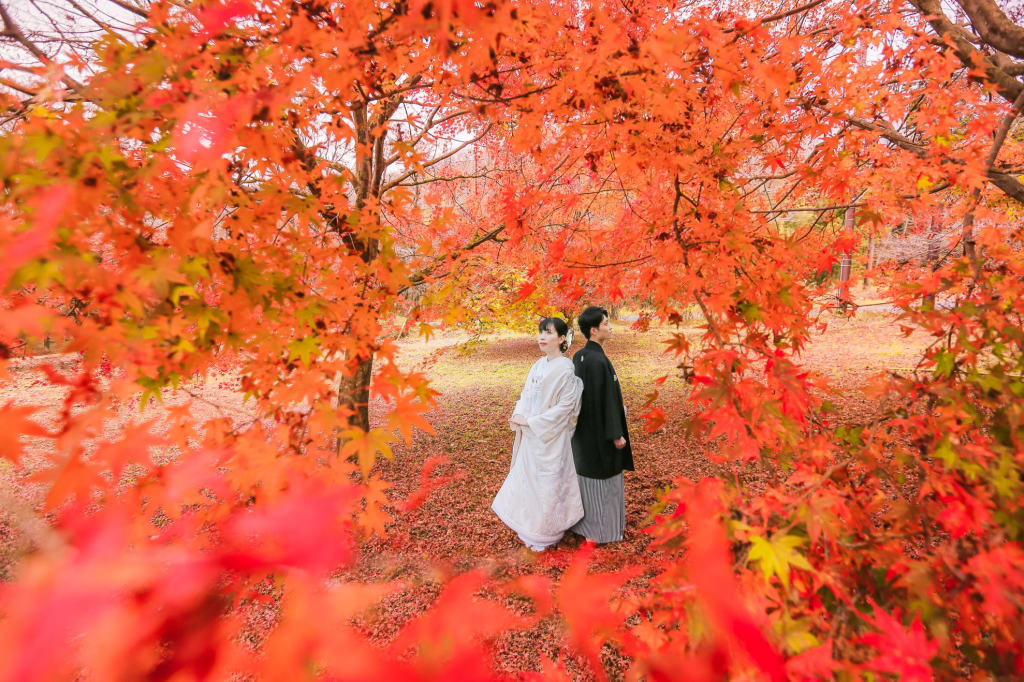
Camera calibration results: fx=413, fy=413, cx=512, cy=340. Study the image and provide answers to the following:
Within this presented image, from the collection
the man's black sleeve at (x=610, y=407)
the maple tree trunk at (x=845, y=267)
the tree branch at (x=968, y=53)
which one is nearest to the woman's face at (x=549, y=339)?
the man's black sleeve at (x=610, y=407)

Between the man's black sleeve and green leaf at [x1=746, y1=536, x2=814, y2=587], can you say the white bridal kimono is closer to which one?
the man's black sleeve

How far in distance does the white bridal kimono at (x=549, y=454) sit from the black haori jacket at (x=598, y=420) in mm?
110

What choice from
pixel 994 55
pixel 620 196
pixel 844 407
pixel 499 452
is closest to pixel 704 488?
pixel 620 196

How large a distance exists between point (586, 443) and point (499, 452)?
2.72 metres

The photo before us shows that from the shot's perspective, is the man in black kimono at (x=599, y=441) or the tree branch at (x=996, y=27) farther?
the man in black kimono at (x=599, y=441)

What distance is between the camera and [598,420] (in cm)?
359

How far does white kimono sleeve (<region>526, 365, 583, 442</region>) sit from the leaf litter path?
2.81 ft

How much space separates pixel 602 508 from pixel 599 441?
2.02 feet

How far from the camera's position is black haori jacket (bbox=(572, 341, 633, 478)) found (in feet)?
11.6

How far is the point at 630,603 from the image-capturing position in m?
1.44

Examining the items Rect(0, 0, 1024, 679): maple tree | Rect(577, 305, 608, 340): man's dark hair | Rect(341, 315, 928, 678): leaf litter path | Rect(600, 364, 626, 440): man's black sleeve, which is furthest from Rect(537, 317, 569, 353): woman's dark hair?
Rect(0, 0, 1024, 679): maple tree

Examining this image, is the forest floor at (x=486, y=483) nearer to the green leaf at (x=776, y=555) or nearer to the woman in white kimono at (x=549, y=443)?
the woman in white kimono at (x=549, y=443)

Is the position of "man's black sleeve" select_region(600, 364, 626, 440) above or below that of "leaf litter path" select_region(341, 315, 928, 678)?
above

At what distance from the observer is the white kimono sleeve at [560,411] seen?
3.48 metres
